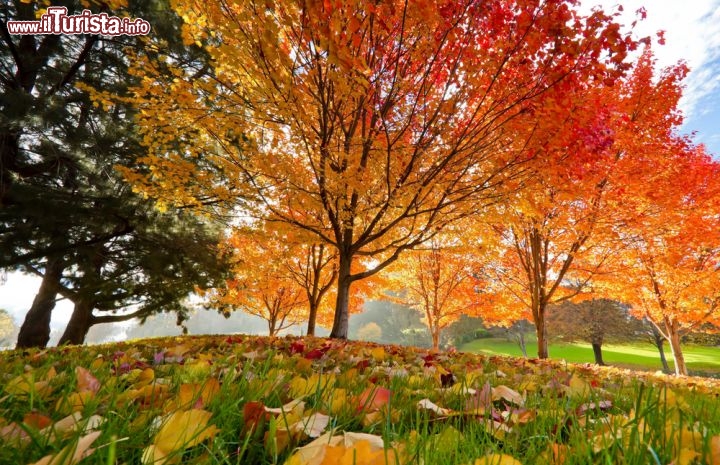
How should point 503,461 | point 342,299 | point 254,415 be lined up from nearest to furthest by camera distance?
point 503,461, point 254,415, point 342,299

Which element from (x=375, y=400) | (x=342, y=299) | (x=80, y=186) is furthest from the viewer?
(x=80, y=186)

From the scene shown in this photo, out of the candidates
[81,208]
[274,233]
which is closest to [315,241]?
[274,233]

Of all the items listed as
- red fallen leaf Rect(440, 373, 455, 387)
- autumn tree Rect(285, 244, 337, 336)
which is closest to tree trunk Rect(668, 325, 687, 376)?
autumn tree Rect(285, 244, 337, 336)

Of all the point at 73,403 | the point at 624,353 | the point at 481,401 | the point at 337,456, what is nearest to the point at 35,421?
the point at 73,403

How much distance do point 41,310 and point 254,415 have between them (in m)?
11.0

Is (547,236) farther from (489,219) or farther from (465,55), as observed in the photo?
(465,55)

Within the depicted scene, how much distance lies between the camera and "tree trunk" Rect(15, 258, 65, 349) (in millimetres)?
8547

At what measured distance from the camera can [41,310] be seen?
8.74 meters

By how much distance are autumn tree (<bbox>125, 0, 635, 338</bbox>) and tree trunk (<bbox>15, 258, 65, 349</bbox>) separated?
17.8 ft

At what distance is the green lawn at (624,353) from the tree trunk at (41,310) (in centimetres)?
2306

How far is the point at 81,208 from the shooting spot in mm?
6566

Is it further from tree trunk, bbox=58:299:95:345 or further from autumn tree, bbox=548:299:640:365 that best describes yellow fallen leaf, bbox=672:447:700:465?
autumn tree, bbox=548:299:640:365

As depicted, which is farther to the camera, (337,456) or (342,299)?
(342,299)

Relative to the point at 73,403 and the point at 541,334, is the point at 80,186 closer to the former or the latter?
the point at 73,403
